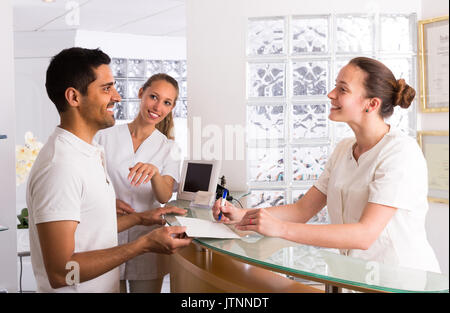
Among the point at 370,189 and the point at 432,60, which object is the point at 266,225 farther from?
the point at 432,60

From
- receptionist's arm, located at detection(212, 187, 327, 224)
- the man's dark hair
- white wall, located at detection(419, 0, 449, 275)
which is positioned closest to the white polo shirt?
the man's dark hair

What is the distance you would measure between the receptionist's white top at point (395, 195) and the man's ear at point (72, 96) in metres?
1.02

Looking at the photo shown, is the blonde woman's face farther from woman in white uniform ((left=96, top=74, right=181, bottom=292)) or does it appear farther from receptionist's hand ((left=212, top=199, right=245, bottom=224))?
receptionist's hand ((left=212, top=199, right=245, bottom=224))

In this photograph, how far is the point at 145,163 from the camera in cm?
219

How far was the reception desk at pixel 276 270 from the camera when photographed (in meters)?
1.23

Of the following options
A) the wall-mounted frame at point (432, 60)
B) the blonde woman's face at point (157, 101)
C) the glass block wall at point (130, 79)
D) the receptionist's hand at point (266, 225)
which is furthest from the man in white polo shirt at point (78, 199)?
the glass block wall at point (130, 79)

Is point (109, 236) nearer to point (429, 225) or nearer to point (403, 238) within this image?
point (403, 238)

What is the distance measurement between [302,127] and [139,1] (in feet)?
6.70

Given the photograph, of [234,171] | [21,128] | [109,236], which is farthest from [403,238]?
[21,128]

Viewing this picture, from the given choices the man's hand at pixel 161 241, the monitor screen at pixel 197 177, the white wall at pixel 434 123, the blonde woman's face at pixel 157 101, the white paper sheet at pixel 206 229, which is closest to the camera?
the man's hand at pixel 161 241

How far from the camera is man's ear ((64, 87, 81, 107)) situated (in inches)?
61.4

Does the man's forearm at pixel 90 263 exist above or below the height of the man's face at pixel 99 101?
below

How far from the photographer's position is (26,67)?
251 inches

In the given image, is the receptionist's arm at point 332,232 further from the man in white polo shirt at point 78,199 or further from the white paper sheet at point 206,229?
the man in white polo shirt at point 78,199
